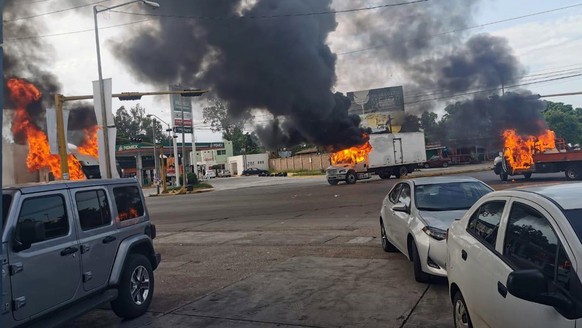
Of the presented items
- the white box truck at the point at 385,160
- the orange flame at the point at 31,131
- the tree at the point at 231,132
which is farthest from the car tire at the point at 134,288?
the tree at the point at 231,132

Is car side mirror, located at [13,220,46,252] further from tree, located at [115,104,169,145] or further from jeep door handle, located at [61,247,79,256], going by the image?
tree, located at [115,104,169,145]

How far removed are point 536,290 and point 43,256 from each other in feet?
12.6

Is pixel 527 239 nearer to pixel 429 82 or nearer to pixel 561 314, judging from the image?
pixel 561 314

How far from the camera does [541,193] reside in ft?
9.94

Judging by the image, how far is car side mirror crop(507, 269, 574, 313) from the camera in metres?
2.29

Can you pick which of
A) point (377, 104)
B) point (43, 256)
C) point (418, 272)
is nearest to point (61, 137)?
point (43, 256)

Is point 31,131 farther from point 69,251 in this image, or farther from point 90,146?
point 69,251

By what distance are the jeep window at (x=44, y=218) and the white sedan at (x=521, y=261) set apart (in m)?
3.52

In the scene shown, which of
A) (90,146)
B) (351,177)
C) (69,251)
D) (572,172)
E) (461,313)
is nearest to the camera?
(461,313)

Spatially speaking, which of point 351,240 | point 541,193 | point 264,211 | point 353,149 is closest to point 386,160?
point 353,149

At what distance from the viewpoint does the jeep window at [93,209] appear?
4746 mm

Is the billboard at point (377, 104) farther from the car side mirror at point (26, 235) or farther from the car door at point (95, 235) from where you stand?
the car side mirror at point (26, 235)

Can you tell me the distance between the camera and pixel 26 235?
3.83 meters

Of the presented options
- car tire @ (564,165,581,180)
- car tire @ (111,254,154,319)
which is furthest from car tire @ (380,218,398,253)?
car tire @ (564,165,581,180)
